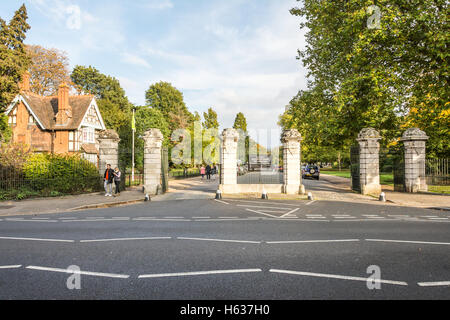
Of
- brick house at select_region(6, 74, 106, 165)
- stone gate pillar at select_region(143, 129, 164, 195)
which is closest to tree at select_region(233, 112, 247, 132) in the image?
brick house at select_region(6, 74, 106, 165)

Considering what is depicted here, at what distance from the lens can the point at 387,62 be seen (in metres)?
16.0

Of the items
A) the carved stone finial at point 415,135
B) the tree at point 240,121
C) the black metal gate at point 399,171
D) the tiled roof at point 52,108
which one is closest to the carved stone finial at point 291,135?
the black metal gate at point 399,171

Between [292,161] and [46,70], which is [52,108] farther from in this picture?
[292,161]

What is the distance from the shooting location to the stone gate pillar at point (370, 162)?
16.4 meters

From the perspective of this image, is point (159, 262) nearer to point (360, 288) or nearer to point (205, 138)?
point (360, 288)

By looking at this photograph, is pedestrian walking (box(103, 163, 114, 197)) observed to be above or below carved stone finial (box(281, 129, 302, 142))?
below

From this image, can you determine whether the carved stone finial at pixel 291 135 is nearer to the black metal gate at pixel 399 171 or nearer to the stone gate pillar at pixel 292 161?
the stone gate pillar at pixel 292 161

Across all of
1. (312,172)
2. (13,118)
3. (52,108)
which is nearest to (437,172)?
(312,172)

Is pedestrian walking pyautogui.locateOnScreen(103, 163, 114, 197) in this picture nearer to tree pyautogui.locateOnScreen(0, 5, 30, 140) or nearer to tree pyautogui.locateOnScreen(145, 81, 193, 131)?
tree pyautogui.locateOnScreen(0, 5, 30, 140)

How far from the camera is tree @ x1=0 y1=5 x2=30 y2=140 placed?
18.5m

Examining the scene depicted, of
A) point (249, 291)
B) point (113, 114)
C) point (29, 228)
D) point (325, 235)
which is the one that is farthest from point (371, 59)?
point (113, 114)

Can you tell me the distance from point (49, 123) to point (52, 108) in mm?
3059

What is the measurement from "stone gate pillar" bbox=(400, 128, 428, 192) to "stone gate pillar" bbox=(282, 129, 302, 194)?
743cm
